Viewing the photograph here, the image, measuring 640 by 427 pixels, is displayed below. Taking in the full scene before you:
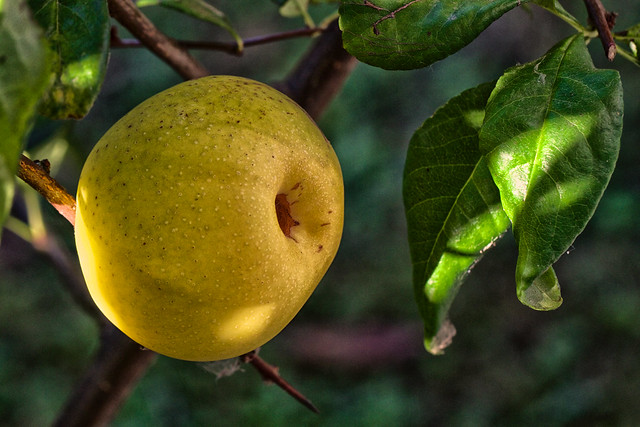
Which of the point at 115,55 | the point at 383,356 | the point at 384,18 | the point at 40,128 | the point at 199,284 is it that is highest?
the point at 384,18

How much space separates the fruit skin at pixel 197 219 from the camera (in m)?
0.46

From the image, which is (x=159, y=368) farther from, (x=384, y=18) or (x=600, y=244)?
(x=384, y=18)

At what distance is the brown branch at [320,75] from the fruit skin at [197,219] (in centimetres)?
30

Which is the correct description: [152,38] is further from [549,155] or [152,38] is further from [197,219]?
[549,155]

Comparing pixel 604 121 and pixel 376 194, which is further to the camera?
pixel 376 194

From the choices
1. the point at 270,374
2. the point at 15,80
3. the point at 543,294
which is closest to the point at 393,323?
the point at 270,374

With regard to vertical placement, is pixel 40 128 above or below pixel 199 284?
below

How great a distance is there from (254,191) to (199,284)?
3.2 inches

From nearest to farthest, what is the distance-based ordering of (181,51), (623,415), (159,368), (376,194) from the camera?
(181,51), (623,415), (159,368), (376,194)

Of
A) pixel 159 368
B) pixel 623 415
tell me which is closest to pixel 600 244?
pixel 623 415

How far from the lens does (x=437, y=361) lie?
2.71m

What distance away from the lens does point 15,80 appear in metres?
0.31

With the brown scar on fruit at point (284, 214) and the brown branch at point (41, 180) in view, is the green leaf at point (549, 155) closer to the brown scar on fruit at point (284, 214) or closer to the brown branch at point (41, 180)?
the brown scar on fruit at point (284, 214)

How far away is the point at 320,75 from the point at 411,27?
343 mm
